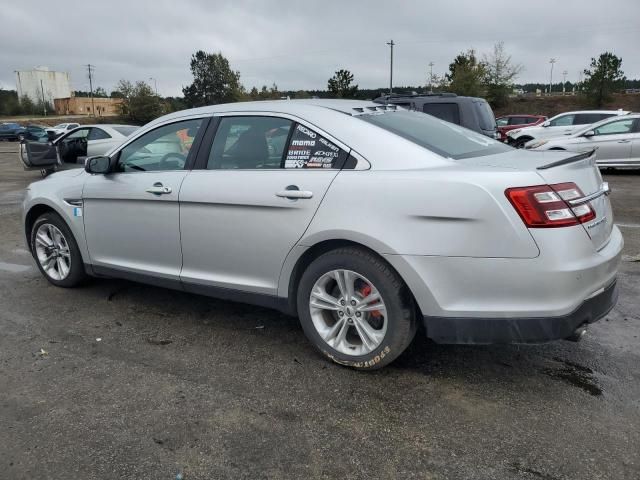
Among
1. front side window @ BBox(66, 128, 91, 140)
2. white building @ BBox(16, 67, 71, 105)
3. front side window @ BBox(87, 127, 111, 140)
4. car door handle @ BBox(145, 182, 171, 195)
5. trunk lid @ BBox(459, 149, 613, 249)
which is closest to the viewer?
trunk lid @ BBox(459, 149, 613, 249)

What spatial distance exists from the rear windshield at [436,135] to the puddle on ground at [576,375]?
1368 millimetres

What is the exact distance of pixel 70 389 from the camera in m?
3.13

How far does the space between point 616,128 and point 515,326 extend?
514 inches

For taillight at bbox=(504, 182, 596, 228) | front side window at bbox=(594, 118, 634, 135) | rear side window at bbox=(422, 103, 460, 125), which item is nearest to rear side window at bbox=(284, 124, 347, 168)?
taillight at bbox=(504, 182, 596, 228)

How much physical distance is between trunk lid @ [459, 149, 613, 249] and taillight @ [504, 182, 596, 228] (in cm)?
7

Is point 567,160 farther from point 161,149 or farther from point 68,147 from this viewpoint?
point 68,147

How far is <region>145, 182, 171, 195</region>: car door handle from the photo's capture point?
3.85 m

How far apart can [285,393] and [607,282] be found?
1862 millimetres

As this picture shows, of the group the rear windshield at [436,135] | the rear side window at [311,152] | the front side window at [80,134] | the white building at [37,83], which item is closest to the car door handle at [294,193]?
the rear side window at [311,152]

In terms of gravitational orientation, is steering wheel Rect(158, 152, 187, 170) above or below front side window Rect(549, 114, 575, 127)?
below

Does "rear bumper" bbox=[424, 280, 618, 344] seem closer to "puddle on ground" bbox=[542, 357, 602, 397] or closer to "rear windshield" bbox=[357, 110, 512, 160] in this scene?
"puddle on ground" bbox=[542, 357, 602, 397]

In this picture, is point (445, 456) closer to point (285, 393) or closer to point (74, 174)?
point (285, 393)

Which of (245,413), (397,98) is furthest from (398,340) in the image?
(397,98)

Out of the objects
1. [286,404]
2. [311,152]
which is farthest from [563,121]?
[286,404]
